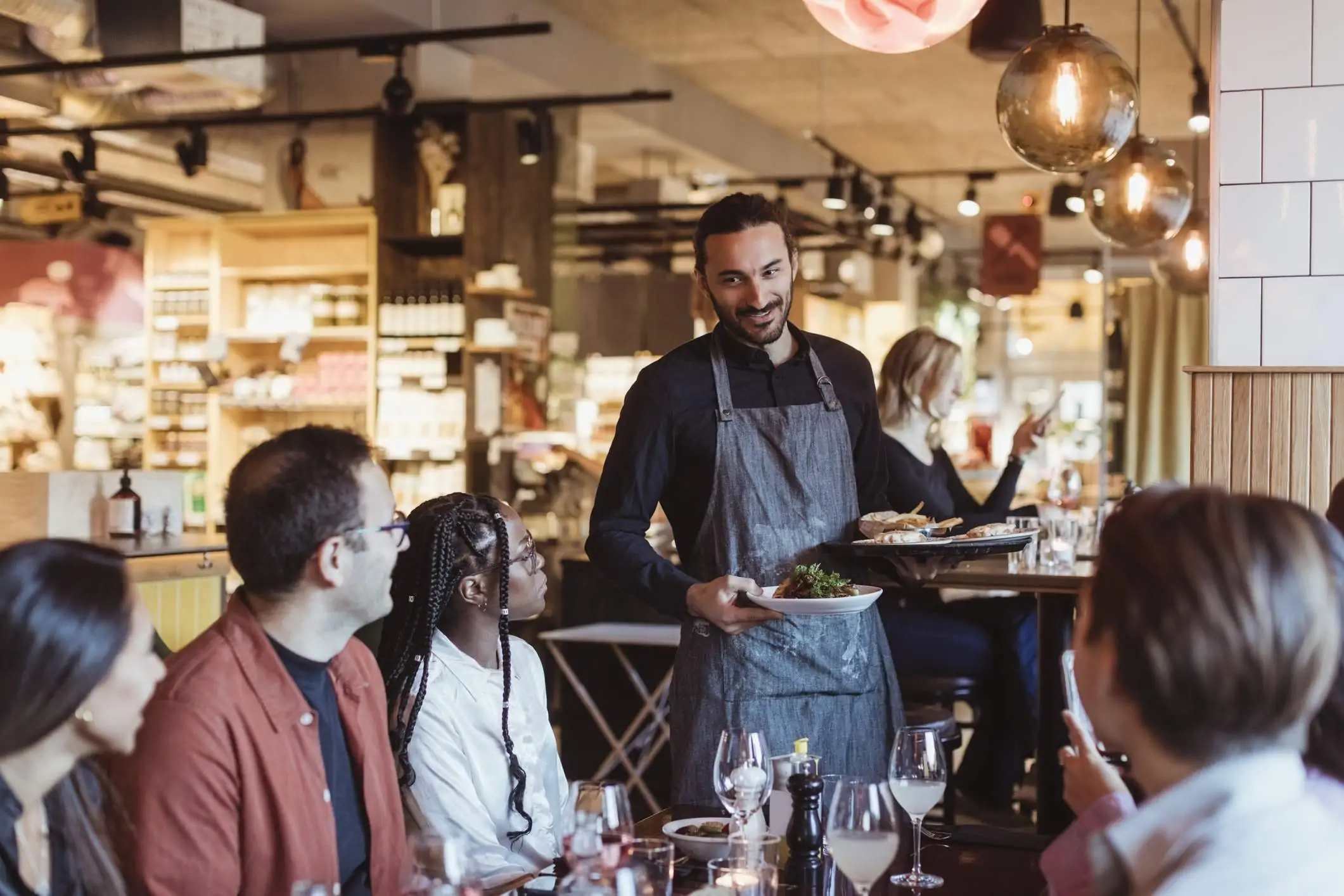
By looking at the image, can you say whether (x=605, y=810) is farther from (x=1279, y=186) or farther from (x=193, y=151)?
(x=193, y=151)

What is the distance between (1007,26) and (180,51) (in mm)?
3999

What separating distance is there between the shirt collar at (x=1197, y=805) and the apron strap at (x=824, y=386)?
1796mm

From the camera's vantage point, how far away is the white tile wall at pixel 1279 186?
416cm

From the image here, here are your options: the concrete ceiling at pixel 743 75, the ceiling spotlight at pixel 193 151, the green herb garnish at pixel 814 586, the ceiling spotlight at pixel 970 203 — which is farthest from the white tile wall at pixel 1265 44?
the ceiling spotlight at pixel 970 203

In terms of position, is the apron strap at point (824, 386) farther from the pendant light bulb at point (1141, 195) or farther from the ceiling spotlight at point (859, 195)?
the ceiling spotlight at point (859, 195)

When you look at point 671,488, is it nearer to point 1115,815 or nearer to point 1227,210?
point 1115,815

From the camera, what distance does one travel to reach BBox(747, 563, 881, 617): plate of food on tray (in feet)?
9.04

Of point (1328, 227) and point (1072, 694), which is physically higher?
point (1328, 227)

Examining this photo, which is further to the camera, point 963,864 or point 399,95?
point 399,95

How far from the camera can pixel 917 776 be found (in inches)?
84.7

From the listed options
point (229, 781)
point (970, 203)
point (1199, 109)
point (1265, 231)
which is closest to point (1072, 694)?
point (229, 781)

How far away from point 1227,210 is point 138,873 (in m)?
3.47

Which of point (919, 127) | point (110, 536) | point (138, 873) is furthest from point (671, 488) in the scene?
point (919, 127)

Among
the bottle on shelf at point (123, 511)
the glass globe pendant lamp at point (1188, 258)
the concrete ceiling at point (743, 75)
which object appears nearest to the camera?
the bottle on shelf at point (123, 511)
